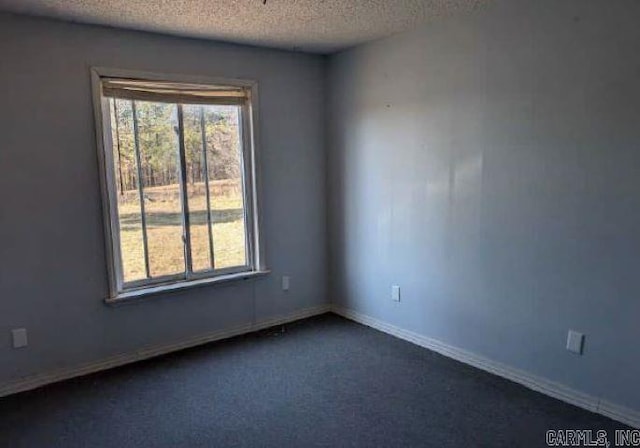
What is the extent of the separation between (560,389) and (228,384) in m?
2.02

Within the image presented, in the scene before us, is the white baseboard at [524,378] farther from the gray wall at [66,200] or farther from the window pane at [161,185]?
the window pane at [161,185]

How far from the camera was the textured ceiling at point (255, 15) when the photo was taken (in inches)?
103

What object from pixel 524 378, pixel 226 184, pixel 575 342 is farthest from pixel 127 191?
pixel 575 342

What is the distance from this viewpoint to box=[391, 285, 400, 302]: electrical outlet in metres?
3.68

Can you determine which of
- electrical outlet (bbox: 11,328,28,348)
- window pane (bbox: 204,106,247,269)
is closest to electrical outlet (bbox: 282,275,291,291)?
window pane (bbox: 204,106,247,269)

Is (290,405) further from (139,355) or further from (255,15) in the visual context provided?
(255,15)

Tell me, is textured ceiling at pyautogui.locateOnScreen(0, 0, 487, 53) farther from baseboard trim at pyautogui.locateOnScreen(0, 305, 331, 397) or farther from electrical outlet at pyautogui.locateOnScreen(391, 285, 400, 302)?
baseboard trim at pyautogui.locateOnScreen(0, 305, 331, 397)

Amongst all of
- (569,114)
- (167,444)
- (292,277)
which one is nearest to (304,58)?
(292,277)

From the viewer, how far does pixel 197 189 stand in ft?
11.7

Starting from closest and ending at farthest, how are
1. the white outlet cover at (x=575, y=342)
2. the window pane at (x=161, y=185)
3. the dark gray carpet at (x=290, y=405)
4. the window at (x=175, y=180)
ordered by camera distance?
the dark gray carpet at (x=290, y=405), the white outlet cover at (x=575, y=342), the window at (x=175, y=180), the window pane at (x=161, y=185)

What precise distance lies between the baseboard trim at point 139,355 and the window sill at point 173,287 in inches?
16.0

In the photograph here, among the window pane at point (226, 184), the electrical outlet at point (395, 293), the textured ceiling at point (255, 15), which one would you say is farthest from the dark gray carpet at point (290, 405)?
the textured ceiling at point (255, 15)

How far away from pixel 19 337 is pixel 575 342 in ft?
11.1

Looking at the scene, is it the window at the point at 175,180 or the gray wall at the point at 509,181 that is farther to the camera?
the window at the point at 175,180
